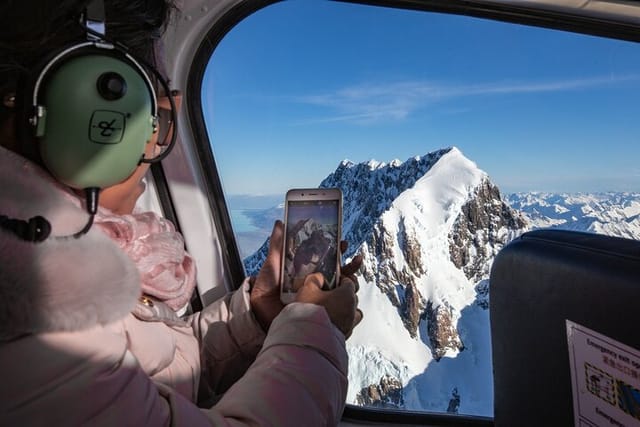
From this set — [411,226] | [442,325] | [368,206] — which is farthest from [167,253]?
[442,325]

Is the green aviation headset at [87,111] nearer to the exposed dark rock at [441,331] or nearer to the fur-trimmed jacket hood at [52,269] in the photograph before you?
the fur-trimmed jacket hood at [52,269]

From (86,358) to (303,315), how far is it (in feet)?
1.35

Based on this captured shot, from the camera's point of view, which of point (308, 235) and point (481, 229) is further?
point (481, 229)

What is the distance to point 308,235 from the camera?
1.25m

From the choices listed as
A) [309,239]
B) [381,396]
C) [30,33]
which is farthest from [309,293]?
[381,396]

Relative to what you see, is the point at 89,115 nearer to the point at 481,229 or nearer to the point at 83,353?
the point at 83,353

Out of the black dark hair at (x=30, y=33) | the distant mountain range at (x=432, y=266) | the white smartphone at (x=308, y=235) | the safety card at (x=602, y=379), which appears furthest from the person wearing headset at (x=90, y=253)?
the distant mountain range at (x=432, y=266)

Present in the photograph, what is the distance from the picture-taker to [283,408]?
2.38 feet

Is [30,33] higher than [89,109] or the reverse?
higher

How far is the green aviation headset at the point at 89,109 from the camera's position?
0.60 meters

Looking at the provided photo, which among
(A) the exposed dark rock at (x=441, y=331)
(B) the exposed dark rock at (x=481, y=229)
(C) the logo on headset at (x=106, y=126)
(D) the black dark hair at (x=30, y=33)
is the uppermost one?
(D) the black dark hair at (x=30, y=33)

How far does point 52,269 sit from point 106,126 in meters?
0.19

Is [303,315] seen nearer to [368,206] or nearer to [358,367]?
[368,206]

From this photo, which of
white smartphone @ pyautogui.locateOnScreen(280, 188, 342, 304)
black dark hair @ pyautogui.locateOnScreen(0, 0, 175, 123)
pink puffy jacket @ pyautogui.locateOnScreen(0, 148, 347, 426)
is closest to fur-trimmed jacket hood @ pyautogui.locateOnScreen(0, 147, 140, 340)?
pink puffy jacket @ pyautogui.locateOnScreen(0, 148, 347, 426)
